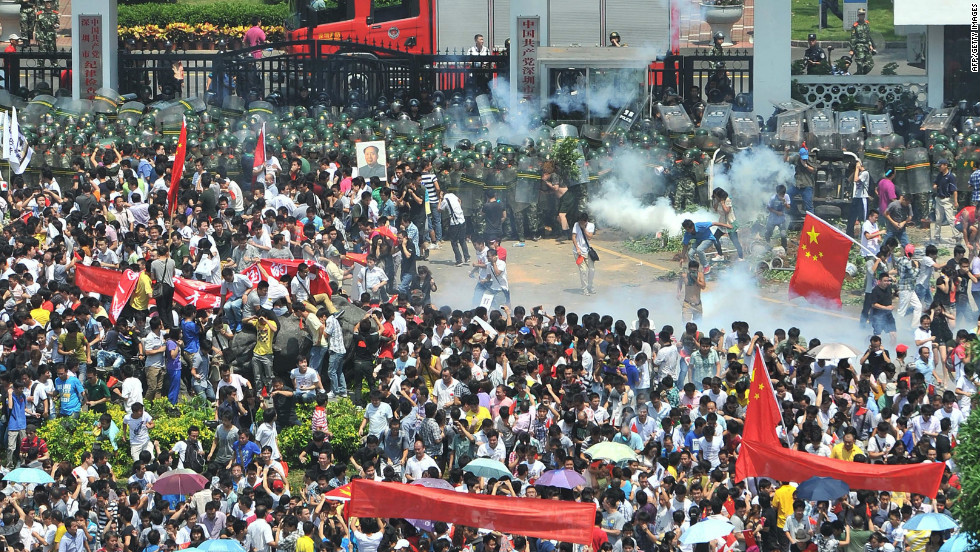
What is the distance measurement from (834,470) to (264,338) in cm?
590

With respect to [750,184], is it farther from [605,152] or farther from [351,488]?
[351,488]

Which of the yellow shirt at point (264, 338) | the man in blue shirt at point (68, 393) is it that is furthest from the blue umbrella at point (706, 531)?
the man in blue shirt at point (68, 393)

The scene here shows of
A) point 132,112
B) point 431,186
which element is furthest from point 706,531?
point 132,112

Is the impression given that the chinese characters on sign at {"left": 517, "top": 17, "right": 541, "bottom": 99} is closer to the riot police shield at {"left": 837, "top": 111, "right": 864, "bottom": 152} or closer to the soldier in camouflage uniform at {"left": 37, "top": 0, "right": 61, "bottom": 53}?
the riot police shield at {"left": 837, "top": 111, "right": 864, "bottom": 152}

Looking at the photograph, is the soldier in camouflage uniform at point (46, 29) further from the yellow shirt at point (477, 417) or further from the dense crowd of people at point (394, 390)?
the yellow shirt at point (477, 417)

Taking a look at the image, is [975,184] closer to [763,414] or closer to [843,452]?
[843,452]

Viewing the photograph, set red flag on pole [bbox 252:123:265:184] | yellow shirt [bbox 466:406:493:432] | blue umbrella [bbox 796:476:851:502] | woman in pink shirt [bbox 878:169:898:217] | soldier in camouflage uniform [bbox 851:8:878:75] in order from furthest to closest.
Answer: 1. soldier in camouflage uniform [bbox 851:8:878:75]
2. woman in pink shirt [bbox 878:169:898:217]
3. red flag on pole [bbox 252:123:265:184]
4. yellow shirt [bbox 466:406:493:432]
5. blue umbrella [bbox 796:476:851:502]

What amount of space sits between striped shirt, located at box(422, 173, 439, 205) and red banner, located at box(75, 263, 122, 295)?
5.02m

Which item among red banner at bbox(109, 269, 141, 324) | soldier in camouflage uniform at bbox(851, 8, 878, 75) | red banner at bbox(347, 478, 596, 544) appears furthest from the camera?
soldier in camouflage uniform at bbox(851, 8, 878, 75)

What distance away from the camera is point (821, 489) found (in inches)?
594

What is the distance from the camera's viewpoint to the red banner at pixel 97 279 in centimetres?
1980

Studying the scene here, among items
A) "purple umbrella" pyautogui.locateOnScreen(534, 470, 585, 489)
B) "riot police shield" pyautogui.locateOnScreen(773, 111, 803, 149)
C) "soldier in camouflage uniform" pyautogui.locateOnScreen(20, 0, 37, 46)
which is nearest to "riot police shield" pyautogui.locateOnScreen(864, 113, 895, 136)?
"riot police shield" pyautogui.locateOnScreen(773, 111, 803, 149)

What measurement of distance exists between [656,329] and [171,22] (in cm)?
2217

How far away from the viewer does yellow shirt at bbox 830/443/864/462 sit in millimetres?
16281
